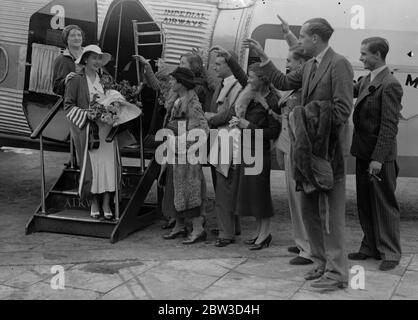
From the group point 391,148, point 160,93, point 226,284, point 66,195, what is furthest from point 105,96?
point 391,148

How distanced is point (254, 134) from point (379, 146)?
3.73ft

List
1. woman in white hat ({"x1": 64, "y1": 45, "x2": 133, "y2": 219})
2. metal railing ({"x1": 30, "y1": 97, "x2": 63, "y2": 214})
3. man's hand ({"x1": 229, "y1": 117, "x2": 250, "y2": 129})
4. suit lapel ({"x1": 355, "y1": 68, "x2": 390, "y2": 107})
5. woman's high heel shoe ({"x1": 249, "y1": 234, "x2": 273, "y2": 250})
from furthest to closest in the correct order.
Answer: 1. metal railing ({"x1": 30, "y1": 97, "x2": 63, "y2": 214})
2. woman in white hat ({"x1": 64, "y1": 45, "x2": 133, "y2": 219})
3. woman's high heel shoe ({"x1": 249, "y1": 234, "x2": 273, "y2": 250})
4. man's hand ({"x1": 229, "y1": 117, "x2": 250, "y2": 129})
5. suit lapel ({"x1": 355, "y1": 68, "x2": 390, "y2": 107})

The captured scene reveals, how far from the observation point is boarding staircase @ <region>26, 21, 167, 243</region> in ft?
21.3

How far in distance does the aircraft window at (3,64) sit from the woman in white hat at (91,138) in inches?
56.7

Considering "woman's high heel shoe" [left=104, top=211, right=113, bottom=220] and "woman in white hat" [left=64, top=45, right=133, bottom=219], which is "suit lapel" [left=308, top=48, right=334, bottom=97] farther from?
"woman's high heel shoe" [left=104, top=211, right=113, bottom=220]

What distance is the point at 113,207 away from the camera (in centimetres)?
680

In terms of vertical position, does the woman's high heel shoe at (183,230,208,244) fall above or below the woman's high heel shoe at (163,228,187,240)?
above

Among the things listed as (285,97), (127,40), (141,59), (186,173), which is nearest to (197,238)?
(186,173)

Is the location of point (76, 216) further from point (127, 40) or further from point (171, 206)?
point (127, 40)

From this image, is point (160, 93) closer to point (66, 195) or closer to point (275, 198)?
point (66, 195)

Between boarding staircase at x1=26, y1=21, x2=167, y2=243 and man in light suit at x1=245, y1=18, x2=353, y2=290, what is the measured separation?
212 cm

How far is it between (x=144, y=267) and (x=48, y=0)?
11.2ft

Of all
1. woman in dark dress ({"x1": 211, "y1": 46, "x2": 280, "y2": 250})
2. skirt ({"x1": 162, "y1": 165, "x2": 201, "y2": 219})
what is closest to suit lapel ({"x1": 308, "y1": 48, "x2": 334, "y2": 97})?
woman in dark dress ({"x1": 211, "y1": 46, "x2": 280, "y2": 250})

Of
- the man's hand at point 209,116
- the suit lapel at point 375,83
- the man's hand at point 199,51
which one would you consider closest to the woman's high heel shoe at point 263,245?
the man's hand at point 209,116
